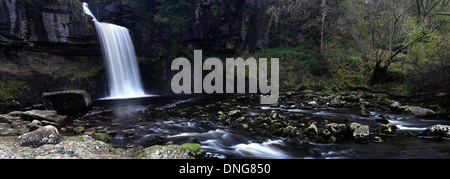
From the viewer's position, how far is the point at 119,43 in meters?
25.4

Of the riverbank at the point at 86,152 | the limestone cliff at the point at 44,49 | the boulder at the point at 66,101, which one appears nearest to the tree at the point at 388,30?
the riverbank at the point at 86,152

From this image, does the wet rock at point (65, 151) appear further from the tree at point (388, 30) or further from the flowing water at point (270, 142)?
the tree at point (388, 30)

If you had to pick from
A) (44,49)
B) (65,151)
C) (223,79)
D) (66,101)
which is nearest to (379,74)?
(223,79)

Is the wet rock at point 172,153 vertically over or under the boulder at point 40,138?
under

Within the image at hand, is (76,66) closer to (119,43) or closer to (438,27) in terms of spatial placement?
Answer: (119,43)

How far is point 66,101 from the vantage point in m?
12.7

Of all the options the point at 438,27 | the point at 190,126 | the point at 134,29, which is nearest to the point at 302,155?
the point at 190,126

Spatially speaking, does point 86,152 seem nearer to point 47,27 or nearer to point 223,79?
point 223,79

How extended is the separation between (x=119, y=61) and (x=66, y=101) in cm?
1321

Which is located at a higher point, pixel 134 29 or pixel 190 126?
pixel 134 29

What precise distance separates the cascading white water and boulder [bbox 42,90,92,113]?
412 inches

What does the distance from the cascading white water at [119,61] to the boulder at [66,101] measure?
10.5m

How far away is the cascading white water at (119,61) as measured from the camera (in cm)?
2402
